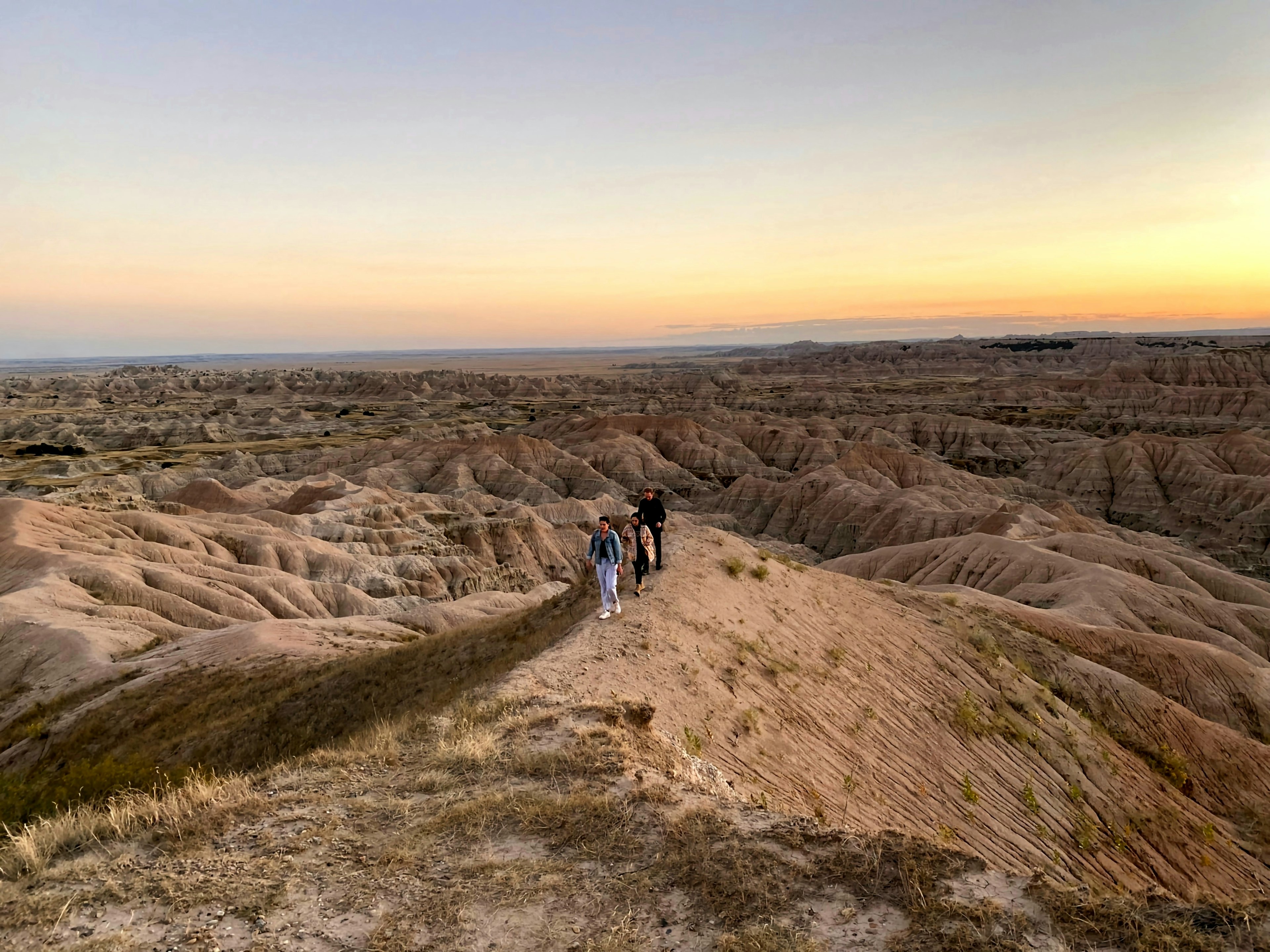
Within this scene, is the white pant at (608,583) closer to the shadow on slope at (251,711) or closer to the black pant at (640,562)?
the black pant at (640,562)

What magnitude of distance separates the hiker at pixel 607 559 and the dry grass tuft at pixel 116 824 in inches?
247

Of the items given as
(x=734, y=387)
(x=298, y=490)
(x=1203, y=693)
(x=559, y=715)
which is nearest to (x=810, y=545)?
(x=1203, y=693)

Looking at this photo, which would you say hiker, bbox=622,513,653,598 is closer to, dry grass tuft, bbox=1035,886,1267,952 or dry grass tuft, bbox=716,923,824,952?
dry grass tuft, bbox=716,923,824,952

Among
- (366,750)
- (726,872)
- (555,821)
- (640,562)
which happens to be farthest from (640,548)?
(726,872)

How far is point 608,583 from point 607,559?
54 centimetres

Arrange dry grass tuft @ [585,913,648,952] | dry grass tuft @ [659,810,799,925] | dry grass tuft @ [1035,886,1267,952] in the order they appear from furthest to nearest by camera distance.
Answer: dry grass tuft @ [659,810,799,925], dry grass tuft @ [585,913,648,952], dry grass tuft @ [1035,886,1267,952]

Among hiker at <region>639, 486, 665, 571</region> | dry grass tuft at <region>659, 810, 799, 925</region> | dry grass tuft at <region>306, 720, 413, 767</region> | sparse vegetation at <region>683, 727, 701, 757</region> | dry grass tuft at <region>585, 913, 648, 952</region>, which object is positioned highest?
hiker at <region>639, 486, 665, 571</region>

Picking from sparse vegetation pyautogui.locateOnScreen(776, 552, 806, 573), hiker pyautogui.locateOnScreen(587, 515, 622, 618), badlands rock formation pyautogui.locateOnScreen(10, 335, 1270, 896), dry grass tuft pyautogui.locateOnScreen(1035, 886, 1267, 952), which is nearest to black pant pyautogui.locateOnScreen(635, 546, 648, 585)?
badlands rock formation pyautogui.locateOnScreen(10, 335, 1270, 896)

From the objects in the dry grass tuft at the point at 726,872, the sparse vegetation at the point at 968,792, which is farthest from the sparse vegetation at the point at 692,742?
the sparse vegetation at the point at 968,792

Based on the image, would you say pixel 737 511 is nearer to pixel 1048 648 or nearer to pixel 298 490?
pixel 298 490

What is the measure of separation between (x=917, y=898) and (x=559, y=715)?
4.87m

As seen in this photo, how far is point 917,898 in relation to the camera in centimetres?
537

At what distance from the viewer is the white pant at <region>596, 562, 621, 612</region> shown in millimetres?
12453

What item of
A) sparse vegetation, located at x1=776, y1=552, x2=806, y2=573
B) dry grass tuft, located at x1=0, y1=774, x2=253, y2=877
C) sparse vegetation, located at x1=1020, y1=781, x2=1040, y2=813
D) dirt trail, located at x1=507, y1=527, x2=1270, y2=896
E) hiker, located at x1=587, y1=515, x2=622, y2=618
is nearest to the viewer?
dry grass tuft, located at x1=0, y1=774, x2=253, y2=877
